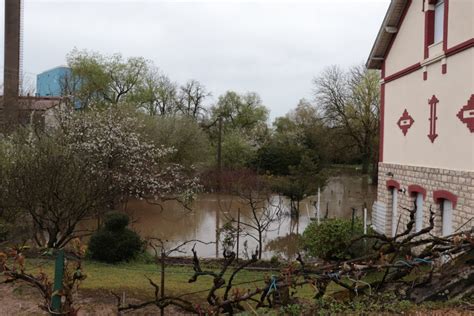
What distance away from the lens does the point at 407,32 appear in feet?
48.7

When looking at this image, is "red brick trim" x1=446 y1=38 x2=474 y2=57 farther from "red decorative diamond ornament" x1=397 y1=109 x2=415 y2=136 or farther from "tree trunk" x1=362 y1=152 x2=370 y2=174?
"tree trunk" x1=362 y1=152 x2=370 y2=174

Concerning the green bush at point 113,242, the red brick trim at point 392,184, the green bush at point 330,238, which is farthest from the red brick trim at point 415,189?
the green bush at point 113,242

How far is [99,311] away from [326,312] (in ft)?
14.7

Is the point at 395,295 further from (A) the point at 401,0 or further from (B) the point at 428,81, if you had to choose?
(A) the point at 401,0

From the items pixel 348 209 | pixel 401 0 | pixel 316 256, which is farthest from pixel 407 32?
pixel 348 209

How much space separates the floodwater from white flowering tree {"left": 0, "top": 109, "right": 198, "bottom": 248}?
135 centimetres

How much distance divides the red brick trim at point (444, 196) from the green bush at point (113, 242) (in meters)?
7.75

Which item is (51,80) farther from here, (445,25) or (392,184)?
(445,25)

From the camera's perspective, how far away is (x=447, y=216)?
12180mm

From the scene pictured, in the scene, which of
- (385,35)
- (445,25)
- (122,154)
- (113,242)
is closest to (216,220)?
(122,154)

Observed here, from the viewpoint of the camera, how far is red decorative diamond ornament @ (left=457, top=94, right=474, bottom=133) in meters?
10.7

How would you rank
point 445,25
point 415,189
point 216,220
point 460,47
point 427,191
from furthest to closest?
point 216,220
point 415,189
point 427,191
point 445,25
point 460,47

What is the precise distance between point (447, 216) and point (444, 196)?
54 cm

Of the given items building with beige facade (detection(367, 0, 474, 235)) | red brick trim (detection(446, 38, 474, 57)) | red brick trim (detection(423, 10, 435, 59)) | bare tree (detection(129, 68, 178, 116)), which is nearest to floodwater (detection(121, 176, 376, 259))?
building with beige facade (detection(367, 0, 474, 235))
